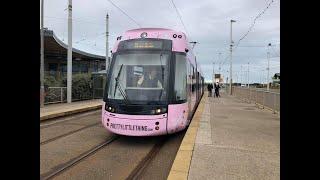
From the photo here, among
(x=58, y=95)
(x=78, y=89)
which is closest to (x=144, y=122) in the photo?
(x=58, y=95)

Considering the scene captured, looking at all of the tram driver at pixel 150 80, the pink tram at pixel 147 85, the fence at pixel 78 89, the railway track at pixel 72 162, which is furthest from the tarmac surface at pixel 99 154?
the fence at pixel 78 89

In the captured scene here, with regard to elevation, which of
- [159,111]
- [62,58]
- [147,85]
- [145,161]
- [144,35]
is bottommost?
[145,161]

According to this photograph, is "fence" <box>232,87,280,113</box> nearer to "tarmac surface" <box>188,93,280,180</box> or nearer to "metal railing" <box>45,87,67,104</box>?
"tarmac surface" <box>188,93,280,180</box>

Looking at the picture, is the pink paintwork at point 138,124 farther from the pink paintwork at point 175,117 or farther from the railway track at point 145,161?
the railway track at point 145,161

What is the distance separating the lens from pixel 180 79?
9.41 metres

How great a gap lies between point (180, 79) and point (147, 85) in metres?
1.00

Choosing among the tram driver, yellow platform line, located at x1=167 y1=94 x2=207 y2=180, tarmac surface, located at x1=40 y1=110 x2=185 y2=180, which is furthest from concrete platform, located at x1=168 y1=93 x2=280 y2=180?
the tram driver

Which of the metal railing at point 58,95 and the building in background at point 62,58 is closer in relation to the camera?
the metal railing at point 58,95

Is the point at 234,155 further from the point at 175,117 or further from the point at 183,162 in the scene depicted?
the point at 175,117

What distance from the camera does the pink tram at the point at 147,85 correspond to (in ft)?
28.1

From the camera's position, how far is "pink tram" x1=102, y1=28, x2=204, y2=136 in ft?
28.1
